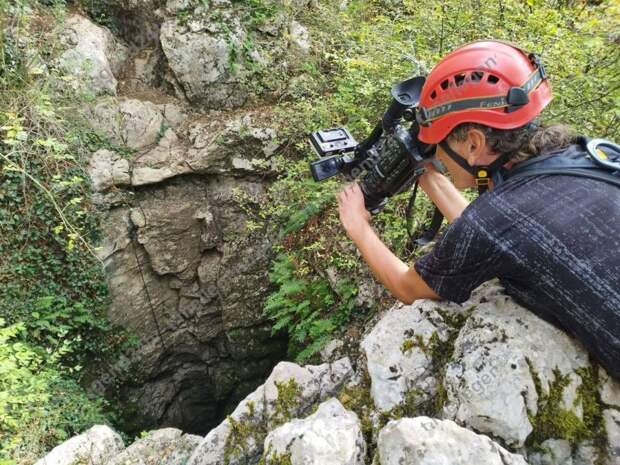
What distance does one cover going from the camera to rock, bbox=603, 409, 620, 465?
6.19ft

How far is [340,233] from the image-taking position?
566 cm

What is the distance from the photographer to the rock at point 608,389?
1983mm

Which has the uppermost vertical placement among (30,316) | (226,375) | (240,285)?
(30,316)

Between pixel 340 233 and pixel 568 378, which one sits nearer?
pixel 568 378

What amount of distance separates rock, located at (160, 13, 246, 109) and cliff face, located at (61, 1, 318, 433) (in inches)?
0.8

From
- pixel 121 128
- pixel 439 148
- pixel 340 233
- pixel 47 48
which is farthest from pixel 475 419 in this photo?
pixel 47 48

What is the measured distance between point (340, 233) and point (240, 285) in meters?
3.15

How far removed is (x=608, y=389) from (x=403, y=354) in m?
1.00

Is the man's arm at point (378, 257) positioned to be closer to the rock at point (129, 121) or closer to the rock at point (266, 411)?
the rock at point (266, 411)

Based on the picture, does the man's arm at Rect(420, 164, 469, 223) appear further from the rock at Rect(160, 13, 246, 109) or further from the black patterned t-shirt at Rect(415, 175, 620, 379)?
the rock at Rect(160, 13, 246, 109)

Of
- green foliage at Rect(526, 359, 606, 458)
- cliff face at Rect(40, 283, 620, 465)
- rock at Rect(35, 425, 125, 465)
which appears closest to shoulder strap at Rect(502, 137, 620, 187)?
cliff face at Rect(40, 283, 620, 465)

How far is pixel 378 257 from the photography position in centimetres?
244

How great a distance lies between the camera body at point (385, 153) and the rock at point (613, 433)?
1.51 m

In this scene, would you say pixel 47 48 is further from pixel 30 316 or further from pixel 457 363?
pixel 457 363
